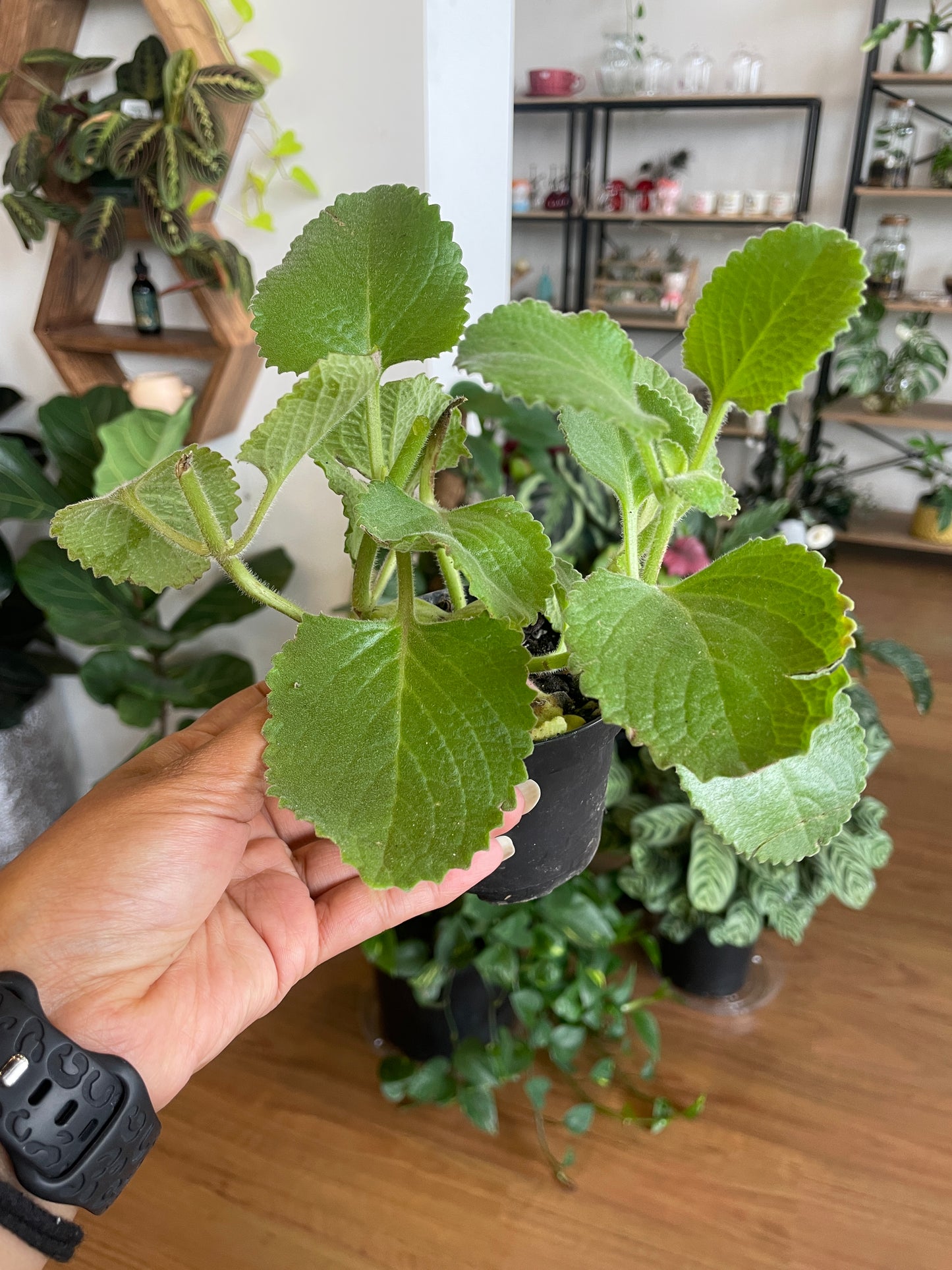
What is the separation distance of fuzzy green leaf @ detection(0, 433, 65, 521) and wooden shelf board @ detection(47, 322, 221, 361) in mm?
207

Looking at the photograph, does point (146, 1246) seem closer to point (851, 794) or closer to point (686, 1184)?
point (686, 1184)

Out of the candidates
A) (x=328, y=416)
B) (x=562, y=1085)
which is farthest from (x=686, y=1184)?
(x=328, y=416)

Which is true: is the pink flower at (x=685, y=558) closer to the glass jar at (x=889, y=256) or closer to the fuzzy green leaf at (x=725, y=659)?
the fuzzy green leaf at (x=725, y=659)

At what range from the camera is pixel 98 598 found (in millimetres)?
1598

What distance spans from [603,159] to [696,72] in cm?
50

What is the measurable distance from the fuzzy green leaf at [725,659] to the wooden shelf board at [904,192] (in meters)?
3.74

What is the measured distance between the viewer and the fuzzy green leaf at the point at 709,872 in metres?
1.44

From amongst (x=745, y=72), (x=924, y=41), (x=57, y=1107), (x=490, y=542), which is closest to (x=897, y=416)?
(x=924, y=41)

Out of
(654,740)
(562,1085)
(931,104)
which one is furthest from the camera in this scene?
(931,104)

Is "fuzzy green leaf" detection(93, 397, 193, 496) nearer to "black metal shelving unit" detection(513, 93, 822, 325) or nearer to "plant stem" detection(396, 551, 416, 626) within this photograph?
"plant stem" detection(396, 551, 416, 626)

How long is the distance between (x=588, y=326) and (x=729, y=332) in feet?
0.27

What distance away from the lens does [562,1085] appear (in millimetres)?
1438

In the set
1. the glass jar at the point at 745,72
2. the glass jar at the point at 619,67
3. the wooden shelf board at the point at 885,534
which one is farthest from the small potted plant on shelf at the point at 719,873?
the glass jar at the point at 619,67

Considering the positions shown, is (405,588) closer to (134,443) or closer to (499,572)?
(499,572)
